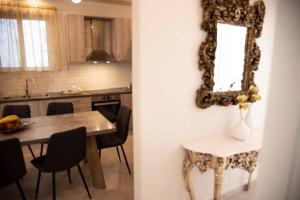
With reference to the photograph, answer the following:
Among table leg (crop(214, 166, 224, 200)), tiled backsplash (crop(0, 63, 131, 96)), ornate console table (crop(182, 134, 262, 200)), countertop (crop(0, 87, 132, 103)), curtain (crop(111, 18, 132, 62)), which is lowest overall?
table leg (crop(214, 166, 224, 200))

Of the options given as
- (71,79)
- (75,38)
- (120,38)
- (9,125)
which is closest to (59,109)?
(9,125)

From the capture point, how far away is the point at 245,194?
2.46 metres

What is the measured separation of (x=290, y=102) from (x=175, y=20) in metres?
1.31

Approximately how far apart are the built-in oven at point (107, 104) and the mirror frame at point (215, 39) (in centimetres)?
275

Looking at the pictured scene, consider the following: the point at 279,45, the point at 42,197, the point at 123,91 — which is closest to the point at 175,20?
the point at 279,45

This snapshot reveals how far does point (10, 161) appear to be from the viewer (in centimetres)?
187

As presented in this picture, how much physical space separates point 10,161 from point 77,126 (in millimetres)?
770

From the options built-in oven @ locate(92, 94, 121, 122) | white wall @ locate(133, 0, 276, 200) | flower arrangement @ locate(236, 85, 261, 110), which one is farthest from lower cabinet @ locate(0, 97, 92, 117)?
flower arrangement @ locate(236, 85, 261, 110)

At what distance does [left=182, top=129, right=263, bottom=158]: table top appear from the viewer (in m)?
1.73

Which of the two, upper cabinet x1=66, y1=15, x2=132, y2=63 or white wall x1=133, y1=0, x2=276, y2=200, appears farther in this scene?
upper cabinet x1=66, y1=15, x2=132, y2=63

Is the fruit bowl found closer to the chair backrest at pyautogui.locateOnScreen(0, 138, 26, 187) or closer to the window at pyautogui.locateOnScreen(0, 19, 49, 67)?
the chair backrest at pyautogui.locateOnScreen(0, 138, 26, 187)

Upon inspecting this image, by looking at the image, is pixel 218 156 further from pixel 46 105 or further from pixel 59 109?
pixel 46 105

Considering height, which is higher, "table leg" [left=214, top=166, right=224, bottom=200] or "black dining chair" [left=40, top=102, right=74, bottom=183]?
"black dining chair" [left=40, top=102, right=74, bottom=183]

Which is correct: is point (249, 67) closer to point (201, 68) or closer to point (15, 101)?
point (201, 68)
